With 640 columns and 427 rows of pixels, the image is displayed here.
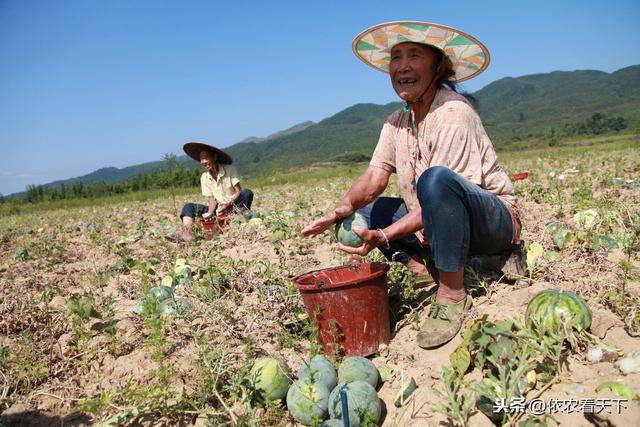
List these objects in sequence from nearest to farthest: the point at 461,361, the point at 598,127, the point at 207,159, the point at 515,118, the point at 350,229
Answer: the point at 461,361
the point at 350,229
the point at 207,159
the point at 598,127
the point at 515,118

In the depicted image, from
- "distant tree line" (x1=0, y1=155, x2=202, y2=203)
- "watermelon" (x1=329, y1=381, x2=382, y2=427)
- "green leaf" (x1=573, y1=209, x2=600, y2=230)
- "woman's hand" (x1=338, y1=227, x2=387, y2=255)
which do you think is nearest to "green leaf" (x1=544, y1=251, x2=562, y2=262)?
Result: "green leaf" (x1=573, y1=209, x2=600, y2=230)

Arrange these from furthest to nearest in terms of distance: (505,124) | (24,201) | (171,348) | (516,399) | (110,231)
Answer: (505,124)
(24,201)
(110,231)
(171,348)
(516,399)

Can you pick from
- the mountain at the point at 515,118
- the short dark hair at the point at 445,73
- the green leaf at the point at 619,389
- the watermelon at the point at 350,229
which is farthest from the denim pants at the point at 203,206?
the mountain at the point at 515,118

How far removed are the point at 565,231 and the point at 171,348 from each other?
3101mm

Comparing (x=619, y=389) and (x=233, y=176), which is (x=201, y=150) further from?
(x=619, y=389)

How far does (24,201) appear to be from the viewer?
72.9 feet

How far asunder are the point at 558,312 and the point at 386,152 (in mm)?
1650

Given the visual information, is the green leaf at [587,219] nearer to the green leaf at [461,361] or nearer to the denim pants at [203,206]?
the green leaf at [461,361]

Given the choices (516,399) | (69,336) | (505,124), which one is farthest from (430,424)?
(505,124)

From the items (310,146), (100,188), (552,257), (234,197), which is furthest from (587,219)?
(310,146)

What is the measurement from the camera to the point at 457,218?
2.57m

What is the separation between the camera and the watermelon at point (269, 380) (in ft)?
7.52

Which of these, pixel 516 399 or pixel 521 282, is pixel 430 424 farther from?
pixel 521 282

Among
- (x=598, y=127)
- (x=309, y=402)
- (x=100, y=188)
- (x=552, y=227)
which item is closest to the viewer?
(x=309, y=402)
